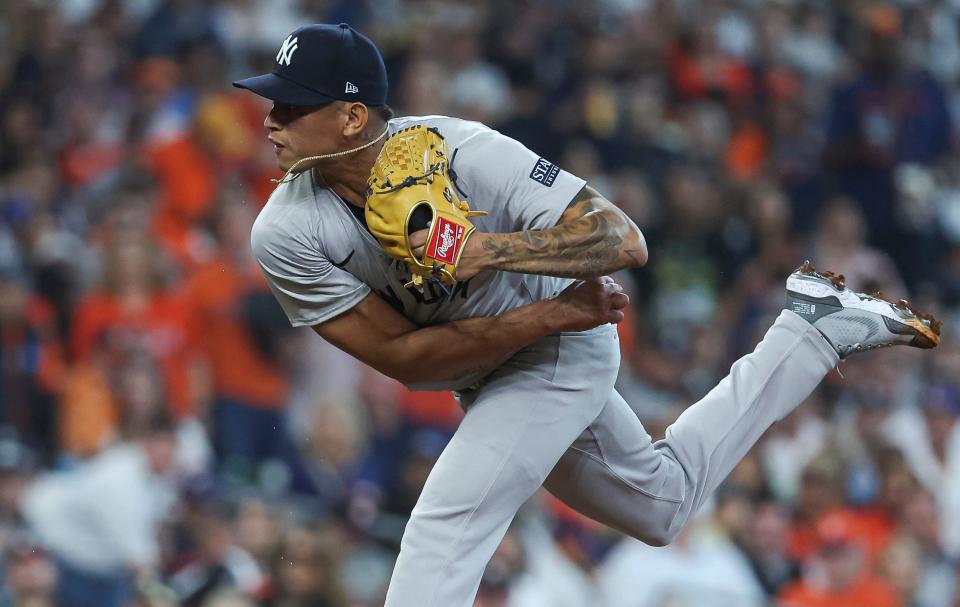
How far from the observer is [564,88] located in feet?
32.5

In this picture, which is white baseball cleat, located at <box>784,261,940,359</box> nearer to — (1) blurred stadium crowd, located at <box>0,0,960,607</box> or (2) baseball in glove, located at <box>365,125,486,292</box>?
(2) baseball in glove, located at <box>365,125,486,292</box>

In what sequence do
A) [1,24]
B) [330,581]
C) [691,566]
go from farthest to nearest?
[1,24], [691,566], [330,581]

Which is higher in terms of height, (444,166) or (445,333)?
(444,166)

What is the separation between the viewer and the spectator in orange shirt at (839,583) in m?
7.06

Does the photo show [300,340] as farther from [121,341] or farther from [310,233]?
[310,233]

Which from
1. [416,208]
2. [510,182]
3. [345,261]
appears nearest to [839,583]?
[510,182]

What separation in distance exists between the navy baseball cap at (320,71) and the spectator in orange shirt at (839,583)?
4.06 metres

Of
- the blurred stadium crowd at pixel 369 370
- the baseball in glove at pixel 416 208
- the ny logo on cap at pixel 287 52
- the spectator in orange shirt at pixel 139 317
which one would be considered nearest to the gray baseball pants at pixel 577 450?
the baseball in glove at pixel 416 208

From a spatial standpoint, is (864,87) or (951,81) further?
(951,81)

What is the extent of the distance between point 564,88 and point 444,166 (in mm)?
6084

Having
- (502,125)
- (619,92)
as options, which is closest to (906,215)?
(619,92)

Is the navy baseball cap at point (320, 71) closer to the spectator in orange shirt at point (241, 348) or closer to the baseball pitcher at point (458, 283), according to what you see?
the baseball pitcher at point (458, 283)

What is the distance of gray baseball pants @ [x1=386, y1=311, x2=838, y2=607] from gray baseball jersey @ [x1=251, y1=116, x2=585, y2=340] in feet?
1.19

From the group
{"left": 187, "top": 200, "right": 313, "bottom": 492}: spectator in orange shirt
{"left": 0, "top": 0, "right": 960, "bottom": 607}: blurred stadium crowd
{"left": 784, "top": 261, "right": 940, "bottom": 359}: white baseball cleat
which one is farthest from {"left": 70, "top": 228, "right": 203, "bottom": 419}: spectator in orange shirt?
{"left": 784, "top": 261, "right": 940, "bottom": 359}: white baseball cleat
